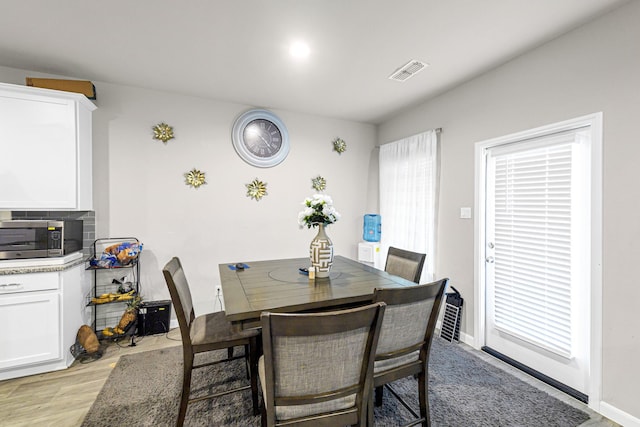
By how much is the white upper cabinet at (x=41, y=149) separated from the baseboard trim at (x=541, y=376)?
161 inches

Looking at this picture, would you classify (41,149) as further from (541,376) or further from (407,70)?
(541,376)

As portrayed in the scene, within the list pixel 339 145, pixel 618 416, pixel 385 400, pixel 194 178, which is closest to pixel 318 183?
pixel 339 145

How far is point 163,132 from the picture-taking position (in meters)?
3.08

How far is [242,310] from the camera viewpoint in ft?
4.51

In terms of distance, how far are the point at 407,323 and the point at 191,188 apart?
2815mm

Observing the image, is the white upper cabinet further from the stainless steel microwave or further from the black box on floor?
the black box on floor

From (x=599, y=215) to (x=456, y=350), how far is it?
1.65 meters

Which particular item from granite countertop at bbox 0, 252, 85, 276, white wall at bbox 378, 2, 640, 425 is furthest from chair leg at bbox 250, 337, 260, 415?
white wall at bbox 378, 2, 640, 425

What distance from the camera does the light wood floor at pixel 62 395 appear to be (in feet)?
5.78

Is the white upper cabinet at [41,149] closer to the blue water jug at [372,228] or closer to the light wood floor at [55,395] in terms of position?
the light wood floor at [55,395]

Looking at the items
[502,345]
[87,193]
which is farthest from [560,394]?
[87,193]

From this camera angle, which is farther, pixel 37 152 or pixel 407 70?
pixel 407 70

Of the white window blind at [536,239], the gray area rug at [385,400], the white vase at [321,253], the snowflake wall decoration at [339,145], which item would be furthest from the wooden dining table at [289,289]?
the snowflake wall decoration at [339,145]

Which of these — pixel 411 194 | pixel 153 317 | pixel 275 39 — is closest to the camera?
pixel 275 39
